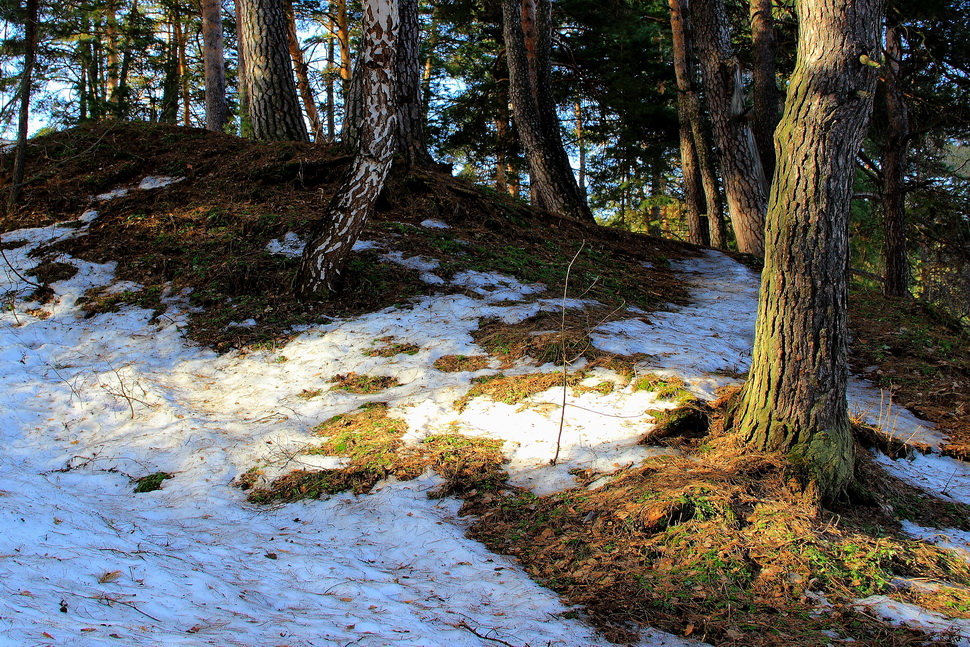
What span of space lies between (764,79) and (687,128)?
1793mm

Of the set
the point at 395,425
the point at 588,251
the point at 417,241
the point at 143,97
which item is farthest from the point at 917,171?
the point at 143,97

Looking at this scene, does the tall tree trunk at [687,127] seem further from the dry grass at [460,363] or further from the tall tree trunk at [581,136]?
the dry grass at [460,363]

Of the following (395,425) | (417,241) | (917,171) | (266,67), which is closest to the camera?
(395,425)

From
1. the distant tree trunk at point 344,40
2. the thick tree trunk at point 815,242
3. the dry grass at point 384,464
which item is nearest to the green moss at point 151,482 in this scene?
the dry grass at point 384,464

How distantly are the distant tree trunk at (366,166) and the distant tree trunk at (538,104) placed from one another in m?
4.95

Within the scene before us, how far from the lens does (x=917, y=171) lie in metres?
14.1

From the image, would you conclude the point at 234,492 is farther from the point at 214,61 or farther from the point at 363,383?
the point at 214,61

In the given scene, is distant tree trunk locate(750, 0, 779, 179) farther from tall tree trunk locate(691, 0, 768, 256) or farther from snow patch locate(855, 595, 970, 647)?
snow patch locate(855, 595, 970, 647)

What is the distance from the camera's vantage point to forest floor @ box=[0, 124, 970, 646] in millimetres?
2486

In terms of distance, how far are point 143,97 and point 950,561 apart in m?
18.0

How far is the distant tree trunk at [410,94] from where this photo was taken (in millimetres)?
8227

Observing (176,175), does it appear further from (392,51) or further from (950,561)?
(950,561)

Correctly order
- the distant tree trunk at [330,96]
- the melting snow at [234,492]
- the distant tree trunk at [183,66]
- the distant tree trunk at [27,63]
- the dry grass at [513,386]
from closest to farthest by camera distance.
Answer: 1. the melting snow at [234,492]
2. the dry grass at [513,386]
3. the distant tree trunk at [27,63]
4. the distant tree trunk at [183,66]
5. the distant tree trunk at [330,96]

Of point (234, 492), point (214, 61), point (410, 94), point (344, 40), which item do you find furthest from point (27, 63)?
point (344, 40)
